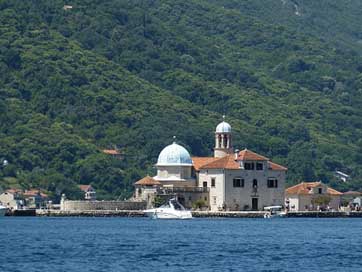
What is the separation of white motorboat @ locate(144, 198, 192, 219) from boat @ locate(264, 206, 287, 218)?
6.98m

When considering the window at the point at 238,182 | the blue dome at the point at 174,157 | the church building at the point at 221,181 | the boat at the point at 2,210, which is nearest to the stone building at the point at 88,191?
the boat at the point at 2,210

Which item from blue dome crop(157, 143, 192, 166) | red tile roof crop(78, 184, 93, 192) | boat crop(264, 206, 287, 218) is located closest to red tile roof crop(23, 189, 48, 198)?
red tile roof crop(78, 184, 93, 192)

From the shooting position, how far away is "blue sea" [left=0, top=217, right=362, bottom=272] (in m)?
74.9

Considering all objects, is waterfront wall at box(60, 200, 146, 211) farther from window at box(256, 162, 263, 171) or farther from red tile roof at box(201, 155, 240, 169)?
window at box(256, 162, 263, 171)

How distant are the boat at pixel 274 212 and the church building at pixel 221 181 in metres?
1.34

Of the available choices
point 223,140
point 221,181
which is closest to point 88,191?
point 223,140

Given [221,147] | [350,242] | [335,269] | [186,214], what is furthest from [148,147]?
[335,269]

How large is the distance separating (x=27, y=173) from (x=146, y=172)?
13775 mm

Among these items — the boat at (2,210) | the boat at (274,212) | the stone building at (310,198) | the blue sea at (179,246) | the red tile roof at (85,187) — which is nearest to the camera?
the blue sea at (179,246)

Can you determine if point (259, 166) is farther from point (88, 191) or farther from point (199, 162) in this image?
point (88, 191)

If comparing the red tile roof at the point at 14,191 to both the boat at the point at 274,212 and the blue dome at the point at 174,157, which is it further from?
the boat at the point at 274,212

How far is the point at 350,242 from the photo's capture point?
94.6 meters

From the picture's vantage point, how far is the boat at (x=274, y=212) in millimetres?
139012

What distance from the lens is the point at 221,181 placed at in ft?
464
